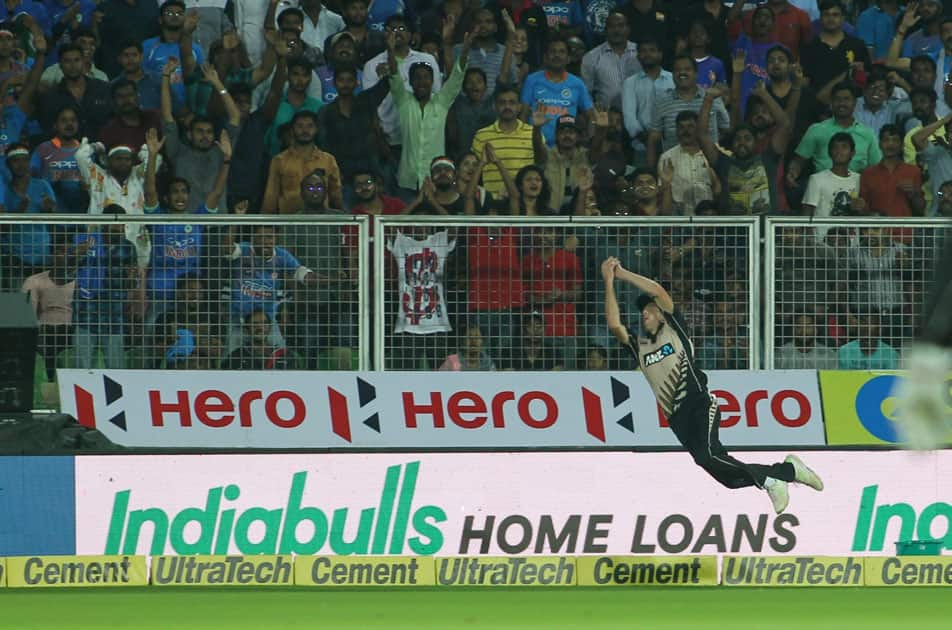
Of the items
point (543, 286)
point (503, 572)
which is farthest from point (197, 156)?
point (503, 572)

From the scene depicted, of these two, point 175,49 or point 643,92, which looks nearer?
point 643,92

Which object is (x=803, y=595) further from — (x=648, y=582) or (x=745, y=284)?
(x=745, y=284)

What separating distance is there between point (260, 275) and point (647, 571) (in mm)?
3840

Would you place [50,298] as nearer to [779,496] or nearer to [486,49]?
[486,49]

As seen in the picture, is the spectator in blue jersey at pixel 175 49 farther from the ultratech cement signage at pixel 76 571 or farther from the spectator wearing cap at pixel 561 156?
the ultratech cement signage at pixel 76 571

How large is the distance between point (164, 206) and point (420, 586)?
14.8 ft

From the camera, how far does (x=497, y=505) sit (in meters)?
12.5

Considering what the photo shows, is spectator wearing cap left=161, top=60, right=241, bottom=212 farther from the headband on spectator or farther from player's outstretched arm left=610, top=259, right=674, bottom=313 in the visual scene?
player's outstretched arm left=610, top=259, right=674, bottom=313

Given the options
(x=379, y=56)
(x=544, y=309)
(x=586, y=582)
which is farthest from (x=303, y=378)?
(x=379, y=56)

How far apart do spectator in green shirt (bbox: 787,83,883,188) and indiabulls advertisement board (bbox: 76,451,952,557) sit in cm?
402

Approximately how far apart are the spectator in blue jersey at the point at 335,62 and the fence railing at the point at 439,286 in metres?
2.92

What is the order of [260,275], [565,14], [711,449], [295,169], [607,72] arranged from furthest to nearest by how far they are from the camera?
[565,14], [607,72], [295,169], [260,275], [711,449]

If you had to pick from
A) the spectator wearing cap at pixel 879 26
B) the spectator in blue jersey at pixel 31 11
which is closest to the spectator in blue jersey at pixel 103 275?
the spectator in blue jersey at pixel 31 11

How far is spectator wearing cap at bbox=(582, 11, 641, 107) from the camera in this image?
16.7m
